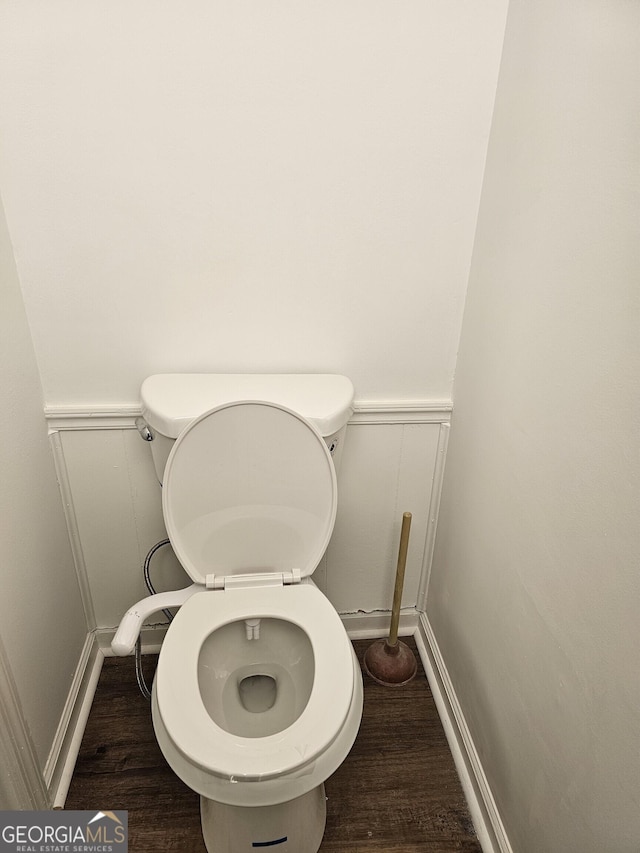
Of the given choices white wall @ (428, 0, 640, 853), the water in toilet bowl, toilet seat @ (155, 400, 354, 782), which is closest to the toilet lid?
toilet seat @ (155, 400, 354, 782)

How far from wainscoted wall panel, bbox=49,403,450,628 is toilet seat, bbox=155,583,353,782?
332 mm

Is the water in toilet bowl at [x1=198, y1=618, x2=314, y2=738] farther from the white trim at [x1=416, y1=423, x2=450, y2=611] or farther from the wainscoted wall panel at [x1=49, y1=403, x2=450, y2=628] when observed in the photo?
the white trim at [x1=416, y1=423, x2=450, y2=611]

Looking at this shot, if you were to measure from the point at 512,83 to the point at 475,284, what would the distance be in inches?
15.3

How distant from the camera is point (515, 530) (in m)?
1.06

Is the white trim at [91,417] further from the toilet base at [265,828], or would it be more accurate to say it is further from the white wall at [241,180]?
the toilet base at [265,828]

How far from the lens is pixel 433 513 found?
1529mm

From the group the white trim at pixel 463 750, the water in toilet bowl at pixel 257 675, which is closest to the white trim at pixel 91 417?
the water in toilet bowl at pixel 257 675

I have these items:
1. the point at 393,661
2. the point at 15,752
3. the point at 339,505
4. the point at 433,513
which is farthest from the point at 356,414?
the point at 15,752

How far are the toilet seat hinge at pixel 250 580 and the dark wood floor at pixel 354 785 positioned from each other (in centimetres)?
48

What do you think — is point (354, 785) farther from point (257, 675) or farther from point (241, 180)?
point (241, 180)

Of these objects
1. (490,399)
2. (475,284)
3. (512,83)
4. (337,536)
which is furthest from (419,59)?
(337,536)

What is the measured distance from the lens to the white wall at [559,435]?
0.74 meters

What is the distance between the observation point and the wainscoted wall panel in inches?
52.7

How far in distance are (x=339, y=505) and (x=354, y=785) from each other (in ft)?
2.15
